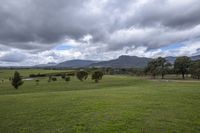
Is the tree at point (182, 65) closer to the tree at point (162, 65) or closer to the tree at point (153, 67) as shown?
the tree at point (162, 65)

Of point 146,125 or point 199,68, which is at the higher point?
point 199,68

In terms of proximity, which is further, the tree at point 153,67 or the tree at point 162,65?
the tree at point 153,67

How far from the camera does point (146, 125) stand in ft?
41.8

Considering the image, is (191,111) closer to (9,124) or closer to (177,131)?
(177,131)

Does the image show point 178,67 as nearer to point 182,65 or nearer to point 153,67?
point 182,65

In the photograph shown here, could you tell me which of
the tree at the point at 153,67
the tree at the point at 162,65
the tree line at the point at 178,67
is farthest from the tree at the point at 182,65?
the tree at the point at 153,67

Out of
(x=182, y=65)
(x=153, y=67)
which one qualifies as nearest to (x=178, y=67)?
(x=182, y=65)

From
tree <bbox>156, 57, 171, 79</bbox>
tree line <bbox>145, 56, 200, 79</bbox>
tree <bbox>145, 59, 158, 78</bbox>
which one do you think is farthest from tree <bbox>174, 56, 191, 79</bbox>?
tree <bbox>145, 59, 158, 78</bbox>

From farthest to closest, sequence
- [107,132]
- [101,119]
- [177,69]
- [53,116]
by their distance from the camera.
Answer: [177,69] < [53,116] < [101,119] < [107,132]

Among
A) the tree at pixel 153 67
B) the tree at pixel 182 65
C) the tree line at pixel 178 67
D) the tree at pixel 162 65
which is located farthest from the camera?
the tree at pixel 153 67

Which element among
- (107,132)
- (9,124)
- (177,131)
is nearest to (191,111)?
(177,131)

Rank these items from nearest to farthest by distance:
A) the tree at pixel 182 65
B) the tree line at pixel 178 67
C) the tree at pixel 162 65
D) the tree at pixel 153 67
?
the tree line at pixel 178 67
the tree at pixel 182 65
the tree at pixel 162 65
the tree at pixel 153 67

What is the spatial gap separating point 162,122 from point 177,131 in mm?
1897

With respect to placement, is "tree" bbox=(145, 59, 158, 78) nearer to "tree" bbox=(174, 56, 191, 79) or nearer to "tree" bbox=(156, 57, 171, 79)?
"tree" bbox=(156, 57, 171, 79)
